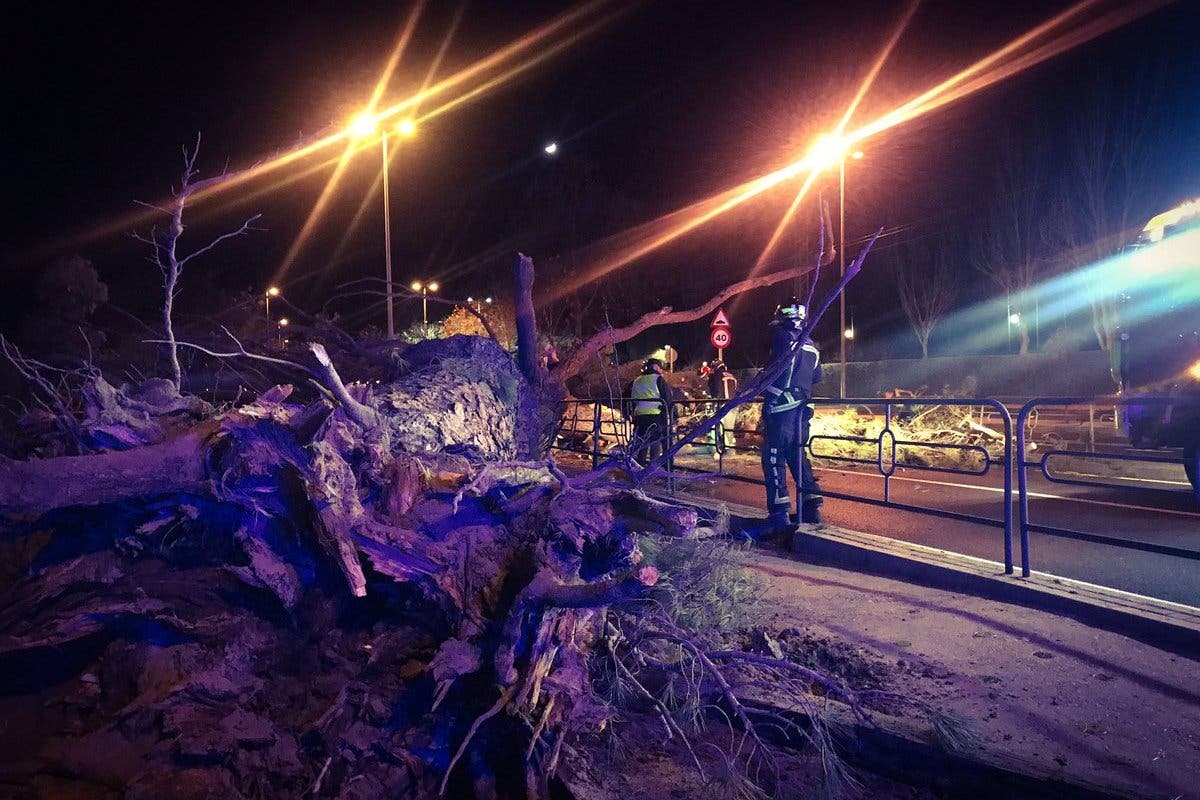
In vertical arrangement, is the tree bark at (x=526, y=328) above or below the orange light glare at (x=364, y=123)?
below

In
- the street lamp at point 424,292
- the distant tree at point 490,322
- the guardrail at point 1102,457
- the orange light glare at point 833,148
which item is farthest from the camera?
the distant tree at point 490,322

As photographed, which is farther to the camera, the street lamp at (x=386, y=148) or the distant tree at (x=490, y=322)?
the distant tree at (x=490, y=322)

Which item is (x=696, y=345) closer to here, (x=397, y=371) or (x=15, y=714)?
(x=397, y=371)

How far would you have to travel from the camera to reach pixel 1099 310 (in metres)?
26.2

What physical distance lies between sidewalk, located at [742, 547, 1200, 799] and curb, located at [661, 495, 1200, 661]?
13cm

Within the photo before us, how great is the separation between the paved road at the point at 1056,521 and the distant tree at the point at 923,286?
25299 millimetres

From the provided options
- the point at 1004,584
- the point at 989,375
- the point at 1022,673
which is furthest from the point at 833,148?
the point at 989,375

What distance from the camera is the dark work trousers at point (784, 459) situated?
638 centimetres

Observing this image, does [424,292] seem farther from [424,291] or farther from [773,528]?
[773,528]

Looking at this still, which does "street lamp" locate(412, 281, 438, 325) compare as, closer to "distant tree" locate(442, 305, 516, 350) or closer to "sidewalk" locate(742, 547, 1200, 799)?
"distant tree" locate(442, 305, 516, 350)

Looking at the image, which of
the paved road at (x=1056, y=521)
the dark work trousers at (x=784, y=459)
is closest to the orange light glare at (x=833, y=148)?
the paved road at (x=1056, y=521)

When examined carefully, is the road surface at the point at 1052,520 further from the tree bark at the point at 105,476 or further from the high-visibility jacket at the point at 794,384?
the tree bark at the point at 105,476

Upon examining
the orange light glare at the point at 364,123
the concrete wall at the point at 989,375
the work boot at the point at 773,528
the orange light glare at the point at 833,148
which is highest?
the orange light glare at the point at 833,148

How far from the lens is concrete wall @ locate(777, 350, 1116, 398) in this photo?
2538cm
